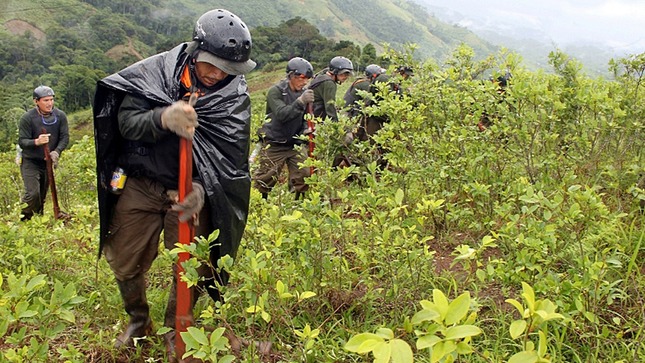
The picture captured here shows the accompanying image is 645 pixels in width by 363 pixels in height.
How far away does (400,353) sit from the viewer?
1.15 m

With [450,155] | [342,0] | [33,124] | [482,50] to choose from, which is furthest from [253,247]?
[342,0]

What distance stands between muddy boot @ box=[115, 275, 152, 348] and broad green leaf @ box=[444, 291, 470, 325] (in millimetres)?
2404

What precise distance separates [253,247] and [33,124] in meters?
5.45

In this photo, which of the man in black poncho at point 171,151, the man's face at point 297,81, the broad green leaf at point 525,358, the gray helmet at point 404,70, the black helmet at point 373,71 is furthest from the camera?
the black helmet at point 373,71

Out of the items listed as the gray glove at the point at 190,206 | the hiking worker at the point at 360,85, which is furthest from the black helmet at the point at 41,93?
the gray glove at the point at 190,206

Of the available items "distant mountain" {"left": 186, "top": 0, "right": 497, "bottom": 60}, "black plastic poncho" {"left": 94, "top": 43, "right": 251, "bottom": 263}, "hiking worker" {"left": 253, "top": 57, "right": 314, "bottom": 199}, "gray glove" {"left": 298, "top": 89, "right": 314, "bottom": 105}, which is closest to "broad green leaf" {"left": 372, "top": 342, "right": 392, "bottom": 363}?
"black plastic poncho" {"left": 94, "top": 43, "right": 251, "bottom": 263}

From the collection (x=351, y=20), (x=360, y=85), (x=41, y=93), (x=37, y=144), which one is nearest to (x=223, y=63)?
(x=360, y=85)

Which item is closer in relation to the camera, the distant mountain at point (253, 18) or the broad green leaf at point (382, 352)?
the broad green leaf at point (382, 352)

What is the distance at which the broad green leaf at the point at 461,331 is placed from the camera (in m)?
1.18

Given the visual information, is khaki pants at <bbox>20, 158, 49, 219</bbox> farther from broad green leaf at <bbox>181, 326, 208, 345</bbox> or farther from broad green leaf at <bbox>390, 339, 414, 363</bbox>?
broad green leaf at <bbox>390, 339, 414, 363</bbox>

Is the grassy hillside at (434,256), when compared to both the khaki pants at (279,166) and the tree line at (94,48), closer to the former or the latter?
the khaki pants at (279,166)

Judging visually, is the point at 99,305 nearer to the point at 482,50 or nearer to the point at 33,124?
the point at 33,124

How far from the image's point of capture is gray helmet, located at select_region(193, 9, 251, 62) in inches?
112

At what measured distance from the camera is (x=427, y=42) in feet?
448
